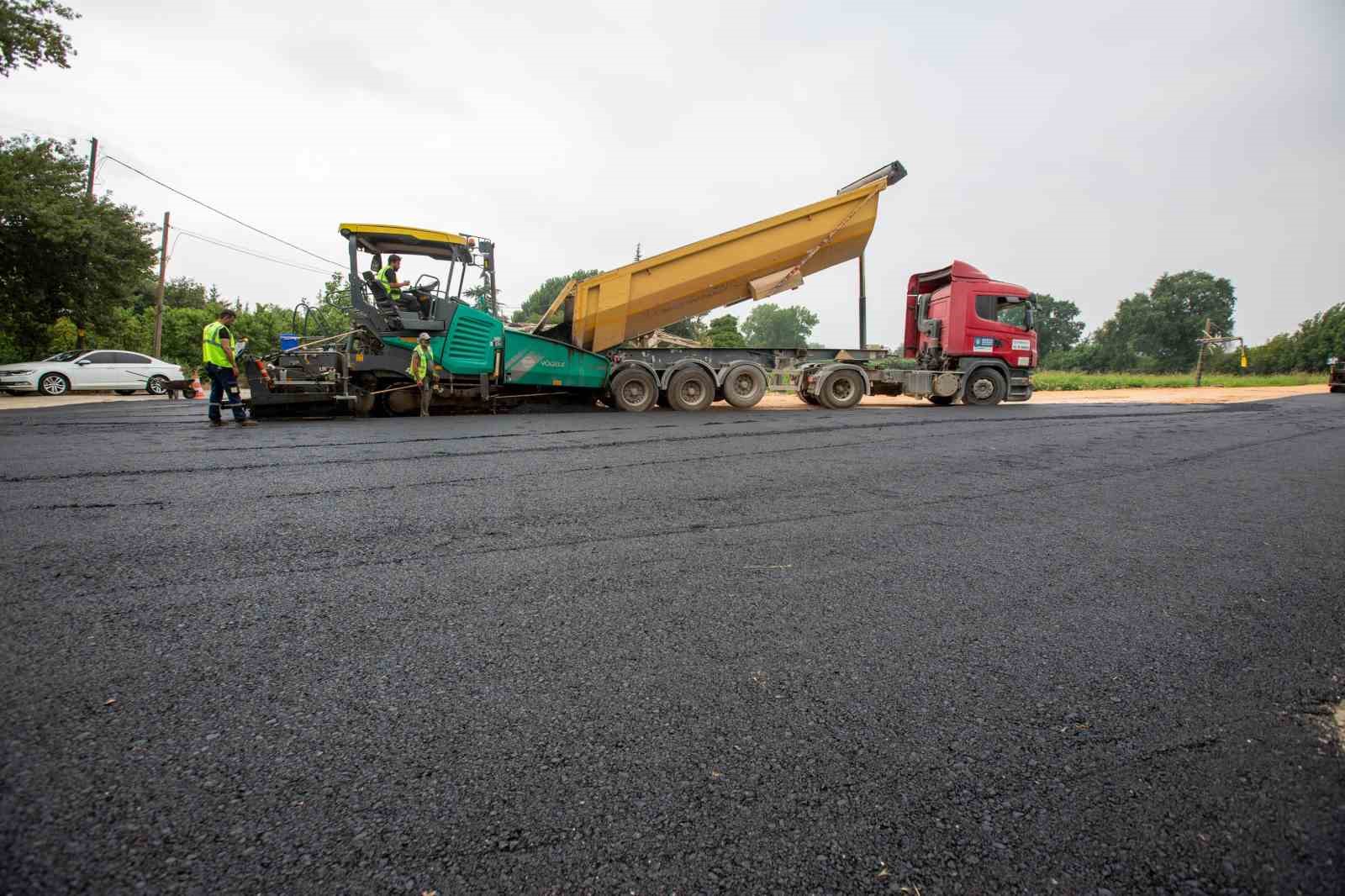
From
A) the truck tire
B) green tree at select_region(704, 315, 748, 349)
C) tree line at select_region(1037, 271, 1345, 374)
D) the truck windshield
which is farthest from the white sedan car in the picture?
tree line at select_region(1037, 271, 1345, 374)

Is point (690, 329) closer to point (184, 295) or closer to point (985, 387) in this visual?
point (985, 387)

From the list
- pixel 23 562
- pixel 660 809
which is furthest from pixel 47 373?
pixel 660 809

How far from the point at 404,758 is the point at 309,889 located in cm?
43

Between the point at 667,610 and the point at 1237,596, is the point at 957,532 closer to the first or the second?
the point at 1237,596

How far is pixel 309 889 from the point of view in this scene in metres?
1.28

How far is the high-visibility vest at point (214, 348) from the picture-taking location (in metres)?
9.01

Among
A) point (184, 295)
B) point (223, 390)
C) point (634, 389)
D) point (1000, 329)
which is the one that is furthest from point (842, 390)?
point (184, 295)

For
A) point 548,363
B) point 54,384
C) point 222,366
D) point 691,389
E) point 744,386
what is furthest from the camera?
point 54,384

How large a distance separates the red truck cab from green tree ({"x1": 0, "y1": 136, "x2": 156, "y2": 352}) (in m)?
23.5

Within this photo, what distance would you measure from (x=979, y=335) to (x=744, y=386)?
5904 mm

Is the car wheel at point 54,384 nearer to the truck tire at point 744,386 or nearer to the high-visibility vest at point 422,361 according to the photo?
the high-visibility vest at point 422,361

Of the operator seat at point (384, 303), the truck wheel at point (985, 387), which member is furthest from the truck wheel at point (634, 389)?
the truck wheel at point (985, 387)

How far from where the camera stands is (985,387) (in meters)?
14.7

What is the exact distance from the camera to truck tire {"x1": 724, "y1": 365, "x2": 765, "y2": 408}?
43.0 feet
